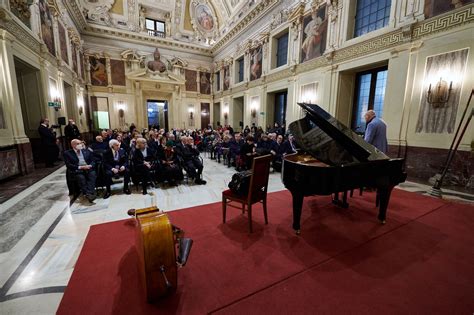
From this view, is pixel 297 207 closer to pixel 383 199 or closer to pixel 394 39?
pixel 383 199

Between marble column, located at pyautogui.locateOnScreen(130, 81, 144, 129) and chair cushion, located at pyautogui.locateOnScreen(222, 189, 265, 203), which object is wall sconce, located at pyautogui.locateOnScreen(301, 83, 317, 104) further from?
marble column, located at pyautogui.locateOnScreen(130, 81, 144, 129)

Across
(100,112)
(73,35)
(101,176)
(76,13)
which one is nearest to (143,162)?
(101,176)

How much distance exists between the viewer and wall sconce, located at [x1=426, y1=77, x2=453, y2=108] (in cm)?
458

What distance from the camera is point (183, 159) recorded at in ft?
17.0

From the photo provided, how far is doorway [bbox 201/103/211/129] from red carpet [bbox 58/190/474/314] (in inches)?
591

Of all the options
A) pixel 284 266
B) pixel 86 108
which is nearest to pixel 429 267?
pixel 284 266

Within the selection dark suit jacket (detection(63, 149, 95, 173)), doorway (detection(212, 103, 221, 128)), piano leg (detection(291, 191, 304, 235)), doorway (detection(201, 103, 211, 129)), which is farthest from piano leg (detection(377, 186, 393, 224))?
doorway (detection(201, 103, 211, 129))

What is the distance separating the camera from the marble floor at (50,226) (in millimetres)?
1770

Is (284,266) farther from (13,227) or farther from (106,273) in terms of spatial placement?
(13,227)

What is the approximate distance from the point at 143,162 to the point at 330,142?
12.1 feet

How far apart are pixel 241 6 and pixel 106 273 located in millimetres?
15050

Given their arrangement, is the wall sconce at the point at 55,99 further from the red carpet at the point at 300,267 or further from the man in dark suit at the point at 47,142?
the red carpet at the point at 300,267

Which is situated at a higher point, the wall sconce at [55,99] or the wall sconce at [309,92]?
the wall sconce at [309,92]

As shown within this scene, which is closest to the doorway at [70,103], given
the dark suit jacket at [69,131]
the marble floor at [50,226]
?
the dark suit jacket at [69,131]
